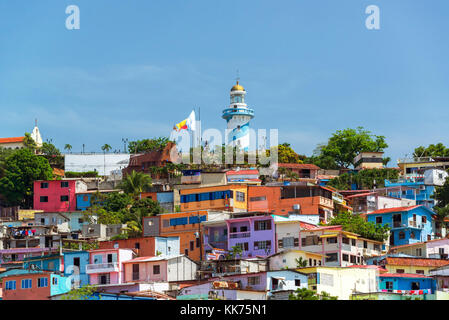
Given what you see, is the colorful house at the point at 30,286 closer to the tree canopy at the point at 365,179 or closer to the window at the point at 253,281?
the window at the point at 253,281

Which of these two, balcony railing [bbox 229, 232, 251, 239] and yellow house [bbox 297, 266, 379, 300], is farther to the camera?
balcony railing [bbox 229, 232, 251, 239]

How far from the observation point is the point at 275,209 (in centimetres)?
6047

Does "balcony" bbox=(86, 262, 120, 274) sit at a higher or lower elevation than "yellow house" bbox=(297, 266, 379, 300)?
higher

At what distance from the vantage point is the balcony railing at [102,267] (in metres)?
47.8

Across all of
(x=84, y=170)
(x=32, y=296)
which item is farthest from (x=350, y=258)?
(x=84, y=170)

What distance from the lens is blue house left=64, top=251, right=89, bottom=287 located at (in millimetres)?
48219

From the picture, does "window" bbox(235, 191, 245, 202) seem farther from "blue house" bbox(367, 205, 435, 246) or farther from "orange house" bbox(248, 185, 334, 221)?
"blue house" bbox(367, 205, 435, 246)

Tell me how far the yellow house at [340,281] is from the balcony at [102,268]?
11.6 meters

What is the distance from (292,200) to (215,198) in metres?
5.72

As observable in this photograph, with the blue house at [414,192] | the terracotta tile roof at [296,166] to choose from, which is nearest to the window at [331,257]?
the blue house at [414,192]

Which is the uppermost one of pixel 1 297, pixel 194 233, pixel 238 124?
pixel 238 124

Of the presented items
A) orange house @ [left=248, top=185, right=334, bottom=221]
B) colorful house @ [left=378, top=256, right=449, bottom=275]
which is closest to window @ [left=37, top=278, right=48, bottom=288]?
colorful house @ [left=378, top=256, right=449, bottom=275]
